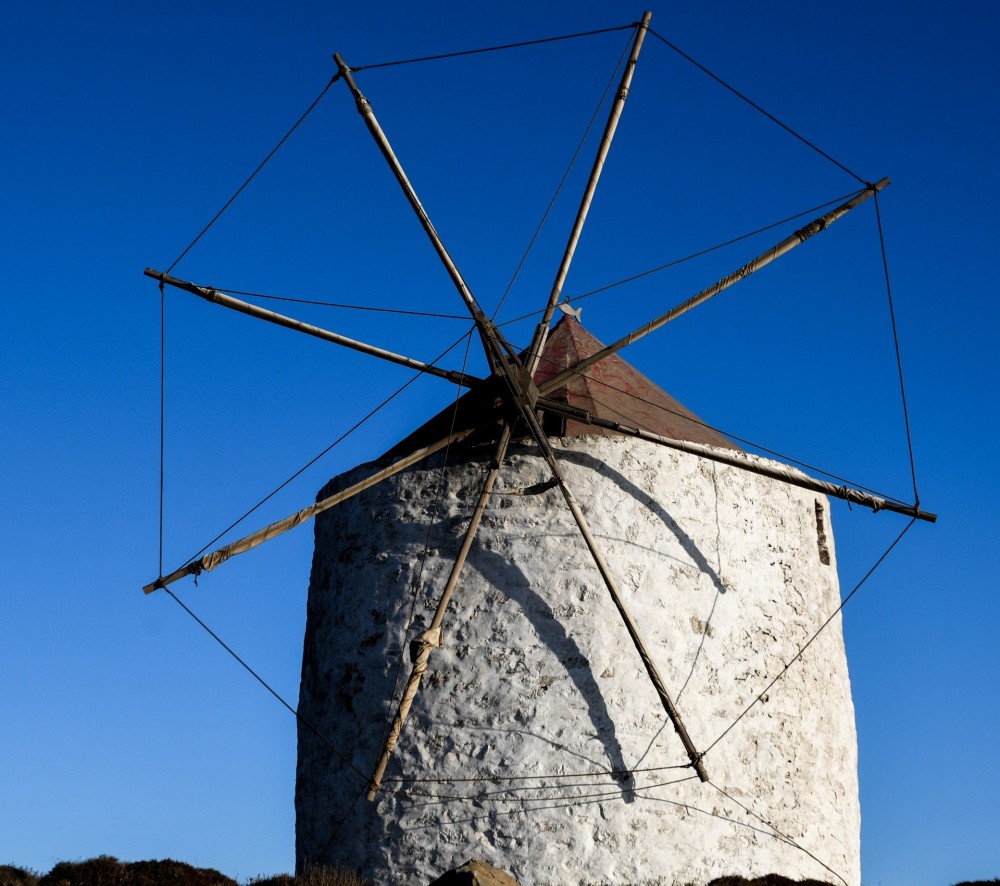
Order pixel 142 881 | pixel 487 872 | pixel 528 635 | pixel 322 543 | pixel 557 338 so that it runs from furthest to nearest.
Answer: pixel 557 338
pixel 322 543
pixel 528 635
pixel 142 881
pixel 487 872

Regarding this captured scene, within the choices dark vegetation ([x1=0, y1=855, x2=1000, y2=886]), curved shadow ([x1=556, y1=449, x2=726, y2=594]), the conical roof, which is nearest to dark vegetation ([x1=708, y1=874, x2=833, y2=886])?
dark vegetation ([x1=0, y1=855, x2=1000, y2=886])

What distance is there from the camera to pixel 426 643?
9.53 meters

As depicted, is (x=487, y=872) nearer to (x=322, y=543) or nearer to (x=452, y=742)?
(x=452, y=742)

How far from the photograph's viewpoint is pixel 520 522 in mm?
9883

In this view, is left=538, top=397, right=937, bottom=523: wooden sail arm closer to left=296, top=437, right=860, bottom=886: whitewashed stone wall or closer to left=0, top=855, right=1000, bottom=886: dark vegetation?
left=296, top=437, right=860, bottom=886: whitewashed stone wall

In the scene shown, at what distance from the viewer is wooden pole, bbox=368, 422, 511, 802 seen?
9453mm

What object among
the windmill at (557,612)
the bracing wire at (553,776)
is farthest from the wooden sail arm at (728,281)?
the bracing wire at (553,776)

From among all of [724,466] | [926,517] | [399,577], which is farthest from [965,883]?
[399,577]

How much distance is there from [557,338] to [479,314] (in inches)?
65.3

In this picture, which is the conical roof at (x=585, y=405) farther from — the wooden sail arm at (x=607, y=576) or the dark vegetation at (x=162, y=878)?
the dark vegetation at (x=162, y=878)

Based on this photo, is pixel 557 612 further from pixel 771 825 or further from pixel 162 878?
pixel 162 878

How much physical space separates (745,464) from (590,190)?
99.7 inches

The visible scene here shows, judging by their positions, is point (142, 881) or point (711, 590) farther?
point (711, 590)

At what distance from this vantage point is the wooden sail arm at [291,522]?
977 cm
